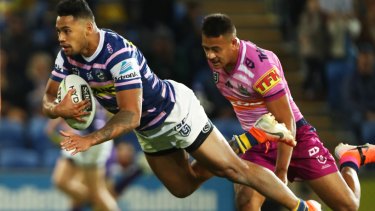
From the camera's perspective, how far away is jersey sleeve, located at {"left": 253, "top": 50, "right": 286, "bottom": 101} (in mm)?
8289

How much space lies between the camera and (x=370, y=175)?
12305 mm

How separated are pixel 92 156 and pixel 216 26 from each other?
14.5 ft

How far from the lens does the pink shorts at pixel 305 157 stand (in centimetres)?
876

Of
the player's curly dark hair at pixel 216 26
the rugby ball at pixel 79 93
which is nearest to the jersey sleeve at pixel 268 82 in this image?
the player's curly dark hair at pixel 216 26

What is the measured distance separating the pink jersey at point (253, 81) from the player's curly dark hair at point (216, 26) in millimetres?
230

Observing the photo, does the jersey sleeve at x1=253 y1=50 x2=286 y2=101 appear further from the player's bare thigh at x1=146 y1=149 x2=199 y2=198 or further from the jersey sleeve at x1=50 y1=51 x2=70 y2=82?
the jersey sleeve at x1=50 y1=51 x2=70 y2=82

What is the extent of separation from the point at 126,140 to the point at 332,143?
2.72 m

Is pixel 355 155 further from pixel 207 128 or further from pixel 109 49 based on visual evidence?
pixel 109 49

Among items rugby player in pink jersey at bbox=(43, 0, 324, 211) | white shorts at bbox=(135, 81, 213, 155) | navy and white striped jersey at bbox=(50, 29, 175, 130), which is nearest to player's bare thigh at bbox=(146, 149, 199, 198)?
rugby player in pink jersey at bbox=(43, 0, 324, 211)

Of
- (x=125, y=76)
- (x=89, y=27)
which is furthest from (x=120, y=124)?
(x=89, y=27)

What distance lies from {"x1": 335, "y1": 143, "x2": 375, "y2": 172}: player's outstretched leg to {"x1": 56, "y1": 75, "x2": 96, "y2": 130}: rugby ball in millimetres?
2667

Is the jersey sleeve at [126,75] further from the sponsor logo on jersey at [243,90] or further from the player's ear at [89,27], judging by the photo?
the sponsor logo on jersey at [243,90]

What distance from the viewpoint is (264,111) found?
8.62 m

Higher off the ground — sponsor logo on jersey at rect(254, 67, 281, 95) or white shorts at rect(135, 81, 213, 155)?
sponsor logo on jersey at rect(254, 67, 281, 95)
